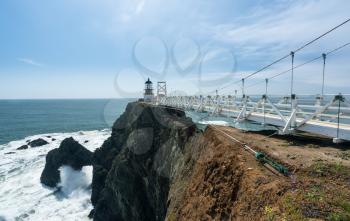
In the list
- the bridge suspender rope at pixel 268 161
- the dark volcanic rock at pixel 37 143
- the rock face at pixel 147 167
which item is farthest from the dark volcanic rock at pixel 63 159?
the bridge suspender rope at pixel 268 161

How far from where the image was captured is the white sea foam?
31906 mm

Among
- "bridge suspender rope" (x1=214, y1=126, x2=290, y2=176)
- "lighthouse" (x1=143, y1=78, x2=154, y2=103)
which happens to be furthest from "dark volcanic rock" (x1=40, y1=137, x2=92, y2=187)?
"bridge suspender rope" (x1=214, y1=126, x2=290, y2=176)

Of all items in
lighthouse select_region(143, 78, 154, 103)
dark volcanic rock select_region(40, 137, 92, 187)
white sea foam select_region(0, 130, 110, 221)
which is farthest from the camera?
lighthouse select_region(143, 78, 154, 103)

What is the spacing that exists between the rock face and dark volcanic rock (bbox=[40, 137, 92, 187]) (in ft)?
31.1

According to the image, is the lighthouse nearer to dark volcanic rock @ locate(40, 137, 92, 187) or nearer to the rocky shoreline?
the rocky shoreline

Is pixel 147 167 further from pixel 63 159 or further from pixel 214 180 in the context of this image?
pixel 63 159

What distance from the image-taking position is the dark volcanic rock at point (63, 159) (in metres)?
40.7

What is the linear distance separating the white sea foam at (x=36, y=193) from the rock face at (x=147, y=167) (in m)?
3.20

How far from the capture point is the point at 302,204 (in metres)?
6.80

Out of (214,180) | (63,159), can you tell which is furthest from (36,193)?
(214,180)

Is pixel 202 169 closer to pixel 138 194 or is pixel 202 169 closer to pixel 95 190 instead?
pixel 138 194

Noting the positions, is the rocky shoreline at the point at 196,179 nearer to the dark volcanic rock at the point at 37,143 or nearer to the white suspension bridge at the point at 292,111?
the white suspension bridge at the point at 292,111

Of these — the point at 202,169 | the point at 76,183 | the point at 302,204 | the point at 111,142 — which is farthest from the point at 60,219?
the point at 302,204

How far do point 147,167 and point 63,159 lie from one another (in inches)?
887
